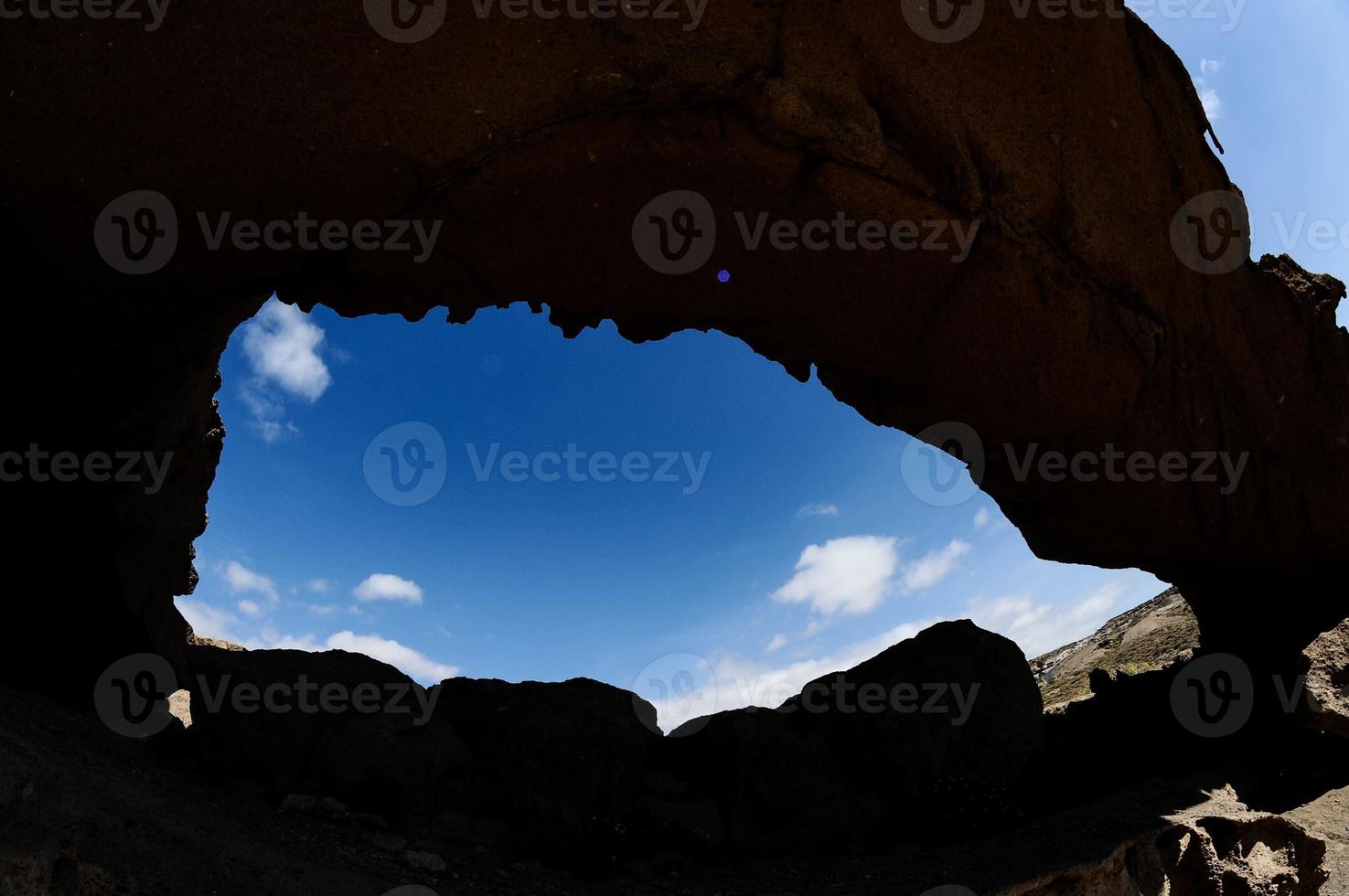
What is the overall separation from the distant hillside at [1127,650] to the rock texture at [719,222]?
18.1ft

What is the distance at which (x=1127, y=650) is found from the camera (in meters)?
16.4

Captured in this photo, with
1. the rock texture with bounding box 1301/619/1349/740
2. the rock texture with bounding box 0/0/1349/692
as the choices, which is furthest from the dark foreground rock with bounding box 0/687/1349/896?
the rock texture with bounding box 0/0/1349/692

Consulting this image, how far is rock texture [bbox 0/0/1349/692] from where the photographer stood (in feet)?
17.5

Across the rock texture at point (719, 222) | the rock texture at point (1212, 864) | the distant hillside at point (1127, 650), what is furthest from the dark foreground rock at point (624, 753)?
the distant hillside at point (1127, 650)

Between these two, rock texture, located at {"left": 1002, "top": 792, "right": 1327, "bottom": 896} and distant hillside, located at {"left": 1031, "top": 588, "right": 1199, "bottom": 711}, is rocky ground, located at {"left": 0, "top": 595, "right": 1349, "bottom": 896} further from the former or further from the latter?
distant hillside, located at {"left": 1031, "top": 588, "right": 1199, "bottom": 711}

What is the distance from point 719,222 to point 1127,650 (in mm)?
14531

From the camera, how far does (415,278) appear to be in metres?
6.26

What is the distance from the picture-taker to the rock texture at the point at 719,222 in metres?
5.34

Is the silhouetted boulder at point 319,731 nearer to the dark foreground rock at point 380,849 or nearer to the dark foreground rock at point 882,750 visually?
the dark foreground rock at point 380,849

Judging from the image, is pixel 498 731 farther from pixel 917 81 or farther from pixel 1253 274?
pixel 1253 274

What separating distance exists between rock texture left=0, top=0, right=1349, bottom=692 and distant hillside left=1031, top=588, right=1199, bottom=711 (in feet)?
18.1

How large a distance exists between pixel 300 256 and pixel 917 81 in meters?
4.80

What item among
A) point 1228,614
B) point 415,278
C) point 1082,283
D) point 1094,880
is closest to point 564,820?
point 1094,880

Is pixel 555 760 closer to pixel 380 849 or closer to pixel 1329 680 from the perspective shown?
pixel 380 849
